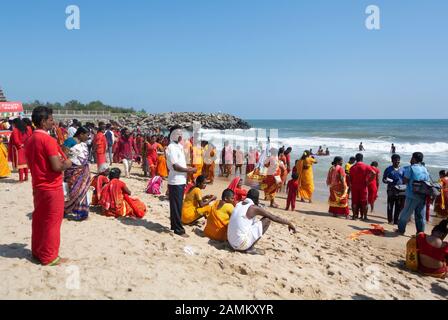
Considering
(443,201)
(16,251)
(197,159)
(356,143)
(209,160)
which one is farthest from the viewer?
(356,143)

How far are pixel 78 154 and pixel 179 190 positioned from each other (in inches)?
64.4

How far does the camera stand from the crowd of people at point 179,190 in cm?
378

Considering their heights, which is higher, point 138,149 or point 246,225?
point 138,149

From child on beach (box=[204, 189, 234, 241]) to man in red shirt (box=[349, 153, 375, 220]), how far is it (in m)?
4.01

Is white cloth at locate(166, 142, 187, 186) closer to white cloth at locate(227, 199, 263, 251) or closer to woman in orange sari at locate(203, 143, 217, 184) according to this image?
white cloth at locate(227, 199, 263, 251)

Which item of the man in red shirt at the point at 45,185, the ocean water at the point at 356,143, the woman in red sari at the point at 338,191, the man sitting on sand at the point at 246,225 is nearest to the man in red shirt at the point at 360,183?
the woman in red sari at the point at 338,191

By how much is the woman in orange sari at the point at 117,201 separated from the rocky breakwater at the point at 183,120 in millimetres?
38307

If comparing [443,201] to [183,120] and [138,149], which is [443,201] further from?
[183,120]

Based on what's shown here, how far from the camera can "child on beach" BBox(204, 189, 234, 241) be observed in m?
5.50

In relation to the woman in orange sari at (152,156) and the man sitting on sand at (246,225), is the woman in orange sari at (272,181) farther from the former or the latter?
the man sitting on sand at (246,225)

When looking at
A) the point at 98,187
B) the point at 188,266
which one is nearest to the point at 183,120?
the point at 98,187

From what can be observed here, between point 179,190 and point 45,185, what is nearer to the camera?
point 45,185

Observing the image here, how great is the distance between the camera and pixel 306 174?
33.3 ft
